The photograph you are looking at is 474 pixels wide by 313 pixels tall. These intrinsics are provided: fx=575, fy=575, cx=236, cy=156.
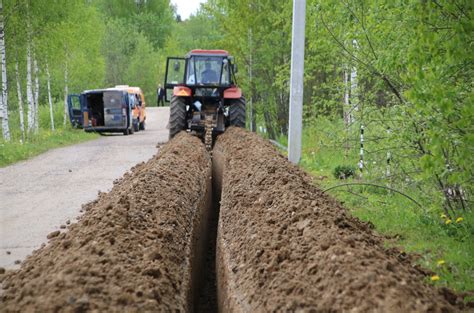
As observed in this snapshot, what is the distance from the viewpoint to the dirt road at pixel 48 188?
700 centimetres

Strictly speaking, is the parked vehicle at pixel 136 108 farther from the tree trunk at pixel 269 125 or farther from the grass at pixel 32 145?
the tree trunk at pixel 269 125

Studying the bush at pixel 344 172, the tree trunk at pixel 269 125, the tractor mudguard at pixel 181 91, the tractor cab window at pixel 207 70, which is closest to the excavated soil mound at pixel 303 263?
the bush at pixel 344 172

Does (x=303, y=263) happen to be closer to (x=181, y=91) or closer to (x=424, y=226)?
(x=424, y=226)

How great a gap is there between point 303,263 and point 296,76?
25.1 ft

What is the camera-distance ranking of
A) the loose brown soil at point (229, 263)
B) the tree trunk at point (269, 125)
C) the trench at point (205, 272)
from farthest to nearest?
the tree trunk at point (269, 125) < the trench at point (205, 272) < the loose brown soil at point (229, 263)

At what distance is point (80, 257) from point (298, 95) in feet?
25.8

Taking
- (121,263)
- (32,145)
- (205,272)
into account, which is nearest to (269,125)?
(32,145)

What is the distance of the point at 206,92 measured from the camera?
1731cm

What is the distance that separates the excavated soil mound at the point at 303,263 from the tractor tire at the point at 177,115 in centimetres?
946

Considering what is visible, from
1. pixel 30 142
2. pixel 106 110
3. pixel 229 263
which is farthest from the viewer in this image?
pixel 106 110

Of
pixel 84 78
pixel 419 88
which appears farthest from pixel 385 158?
pixel 84 78

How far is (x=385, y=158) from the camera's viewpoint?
7.88 m

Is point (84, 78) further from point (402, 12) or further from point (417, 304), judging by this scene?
point (417, 304)

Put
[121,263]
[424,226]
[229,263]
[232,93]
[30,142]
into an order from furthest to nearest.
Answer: [30,142], [232,93], [424,226], [229,263], [121,263]
